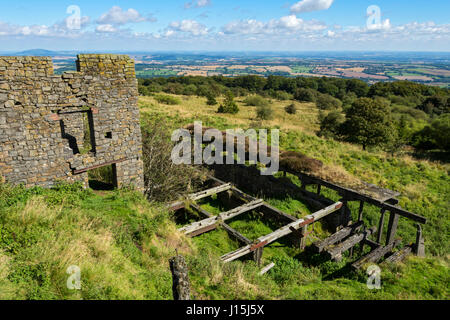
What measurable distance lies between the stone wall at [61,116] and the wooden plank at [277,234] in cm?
458

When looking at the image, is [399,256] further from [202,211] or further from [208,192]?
[208,192]

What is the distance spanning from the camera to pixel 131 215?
8.23m

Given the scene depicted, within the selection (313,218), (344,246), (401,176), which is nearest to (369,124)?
(401,176)

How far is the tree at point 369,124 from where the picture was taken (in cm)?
2253

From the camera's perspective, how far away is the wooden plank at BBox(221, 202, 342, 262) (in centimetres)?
857

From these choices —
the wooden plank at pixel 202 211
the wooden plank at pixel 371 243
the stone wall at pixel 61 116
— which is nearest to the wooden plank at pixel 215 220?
the wooden plank at pixel 202 211

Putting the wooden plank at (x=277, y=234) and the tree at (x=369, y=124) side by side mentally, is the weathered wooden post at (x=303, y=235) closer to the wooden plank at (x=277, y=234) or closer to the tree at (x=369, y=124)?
the wooden plank at (x=277, y=234)

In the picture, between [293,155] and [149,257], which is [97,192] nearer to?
[149,257]

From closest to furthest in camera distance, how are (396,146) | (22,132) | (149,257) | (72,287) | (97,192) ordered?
1. (72,287)
2. (149,257)
3. (22,132)
4. (97,192)
5. (396,146)

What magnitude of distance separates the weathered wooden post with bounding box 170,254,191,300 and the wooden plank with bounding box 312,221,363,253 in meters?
6.10

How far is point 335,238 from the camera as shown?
33.8ft

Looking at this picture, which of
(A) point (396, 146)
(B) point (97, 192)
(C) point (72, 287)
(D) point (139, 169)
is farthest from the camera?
(A) point (396, 146)
